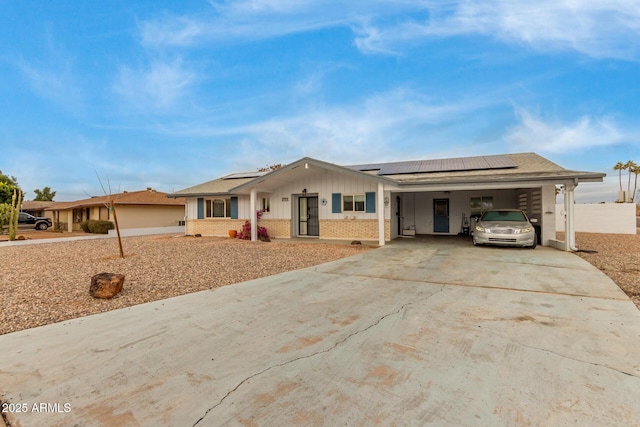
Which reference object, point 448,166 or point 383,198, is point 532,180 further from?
point 383,198

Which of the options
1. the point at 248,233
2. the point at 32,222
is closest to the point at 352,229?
the point at 248,233

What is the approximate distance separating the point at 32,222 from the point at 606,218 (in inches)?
1783

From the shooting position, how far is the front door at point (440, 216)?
16.8 meters

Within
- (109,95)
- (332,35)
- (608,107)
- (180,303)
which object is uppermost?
(332,35)

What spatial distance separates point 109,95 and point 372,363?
1822 centimetres

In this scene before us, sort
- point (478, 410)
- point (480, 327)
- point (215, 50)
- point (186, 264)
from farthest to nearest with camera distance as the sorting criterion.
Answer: point (215, 50) < point (186, 264) < point (480, 327) < point (478, 410)

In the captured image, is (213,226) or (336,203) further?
(213,226)

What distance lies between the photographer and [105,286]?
16.7 ft

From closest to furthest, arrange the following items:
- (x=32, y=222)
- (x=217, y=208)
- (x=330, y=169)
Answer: (x=330, y=169), (x=217, y=208), (x=32, y=222)

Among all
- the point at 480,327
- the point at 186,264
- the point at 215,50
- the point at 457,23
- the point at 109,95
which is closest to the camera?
the point at 480,327

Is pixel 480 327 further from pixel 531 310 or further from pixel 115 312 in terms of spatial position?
pixel 115 312

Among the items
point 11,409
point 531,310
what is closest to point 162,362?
point 11,409

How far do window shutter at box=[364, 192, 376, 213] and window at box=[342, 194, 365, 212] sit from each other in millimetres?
275

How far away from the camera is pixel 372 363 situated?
113 inches
